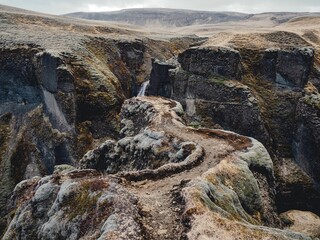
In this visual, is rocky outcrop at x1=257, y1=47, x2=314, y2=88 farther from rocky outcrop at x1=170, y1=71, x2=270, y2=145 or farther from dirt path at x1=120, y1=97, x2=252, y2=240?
dirt path at x1=120, y1=97, x2=252, y2=240

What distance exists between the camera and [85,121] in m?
71.6

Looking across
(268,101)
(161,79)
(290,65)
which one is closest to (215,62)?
(268,101)

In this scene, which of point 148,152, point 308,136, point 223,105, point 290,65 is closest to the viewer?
point 148,152

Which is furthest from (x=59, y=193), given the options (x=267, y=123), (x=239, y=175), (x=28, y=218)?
(x=267, y=123)

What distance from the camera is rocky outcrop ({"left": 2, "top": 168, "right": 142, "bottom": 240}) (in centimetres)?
2114

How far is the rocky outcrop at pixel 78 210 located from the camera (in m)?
21.1

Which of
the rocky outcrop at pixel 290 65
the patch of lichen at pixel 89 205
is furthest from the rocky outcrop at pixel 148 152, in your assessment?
the rocky outcrop at pixel 290 65

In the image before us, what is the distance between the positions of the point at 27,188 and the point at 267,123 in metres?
43.7

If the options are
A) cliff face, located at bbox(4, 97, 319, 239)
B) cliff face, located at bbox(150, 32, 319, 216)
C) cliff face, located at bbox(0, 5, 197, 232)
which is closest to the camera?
cliff face, located at bbox(4, 97, 319, 239)

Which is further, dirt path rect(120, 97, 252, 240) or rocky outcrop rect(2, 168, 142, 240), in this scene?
dirt path rect(120, 97, 252, 240)

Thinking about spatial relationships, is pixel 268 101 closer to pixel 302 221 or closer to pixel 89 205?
pixel 302 221

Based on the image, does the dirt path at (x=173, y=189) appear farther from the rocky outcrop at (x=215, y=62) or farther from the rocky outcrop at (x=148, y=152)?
the rocky outcrop at (x=215, y=62)

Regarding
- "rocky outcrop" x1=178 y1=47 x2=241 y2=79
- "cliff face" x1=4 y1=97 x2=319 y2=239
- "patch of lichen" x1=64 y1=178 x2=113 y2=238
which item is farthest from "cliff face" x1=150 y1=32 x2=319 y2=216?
"patch of lichen" x1=64 y1=178 x2=113 y2=238

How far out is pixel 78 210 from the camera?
77.9 feet
